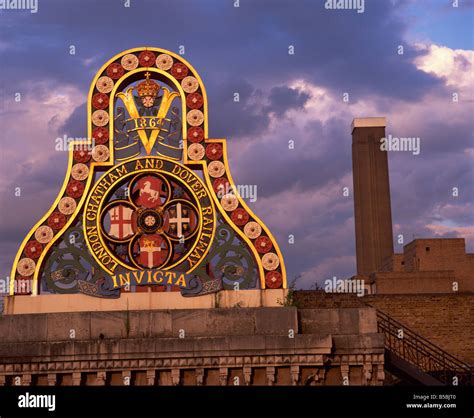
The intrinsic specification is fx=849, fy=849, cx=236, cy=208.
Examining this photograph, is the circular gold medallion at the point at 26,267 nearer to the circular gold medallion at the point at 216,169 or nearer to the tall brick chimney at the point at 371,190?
the circular gold medallion at the point at 216,169

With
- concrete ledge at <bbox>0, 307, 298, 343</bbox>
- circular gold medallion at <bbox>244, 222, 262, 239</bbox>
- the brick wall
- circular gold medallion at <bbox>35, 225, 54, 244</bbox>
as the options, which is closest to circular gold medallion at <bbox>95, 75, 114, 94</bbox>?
circular gold medallion at <bbox>35, 225, 54, 244</bbox>

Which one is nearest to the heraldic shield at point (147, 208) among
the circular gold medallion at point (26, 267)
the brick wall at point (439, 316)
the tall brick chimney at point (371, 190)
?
the circular gold medallion at point (26, 267)

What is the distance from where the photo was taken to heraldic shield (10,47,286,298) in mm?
22781

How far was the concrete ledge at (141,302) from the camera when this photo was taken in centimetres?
2245

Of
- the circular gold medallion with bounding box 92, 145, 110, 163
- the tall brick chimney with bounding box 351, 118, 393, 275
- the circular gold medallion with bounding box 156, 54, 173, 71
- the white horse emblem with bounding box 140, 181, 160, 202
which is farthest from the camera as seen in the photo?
the tall brick chimney with bounding box 351, 118, 393, 275

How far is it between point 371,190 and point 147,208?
10361 centimetres

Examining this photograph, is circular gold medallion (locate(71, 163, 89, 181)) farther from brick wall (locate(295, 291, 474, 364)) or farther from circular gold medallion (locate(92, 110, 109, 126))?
brick wall (locate(295, 291, 474, 364))

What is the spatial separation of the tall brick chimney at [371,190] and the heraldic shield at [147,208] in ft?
330

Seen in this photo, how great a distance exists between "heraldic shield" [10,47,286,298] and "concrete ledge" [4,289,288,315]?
0.64ft

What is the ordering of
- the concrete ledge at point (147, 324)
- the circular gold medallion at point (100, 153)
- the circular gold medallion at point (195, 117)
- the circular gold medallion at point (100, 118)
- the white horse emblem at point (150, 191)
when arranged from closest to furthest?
the concrete ledge at point (147, 324)
the white horse emblem at point (150, 191)
the circular gold medallion at point (100, 153)
the circular gold medallion at point (100, 118)
the circular gold medallion at point (195, 117)

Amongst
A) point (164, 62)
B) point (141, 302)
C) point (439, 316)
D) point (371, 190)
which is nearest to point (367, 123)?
point (371, 190)

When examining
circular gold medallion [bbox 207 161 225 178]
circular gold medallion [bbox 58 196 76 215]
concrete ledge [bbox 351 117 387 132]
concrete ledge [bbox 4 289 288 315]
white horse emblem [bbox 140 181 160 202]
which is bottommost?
concrete ledge [bbox 4 289 288 315]

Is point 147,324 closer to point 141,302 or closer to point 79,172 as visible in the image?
point 141,302

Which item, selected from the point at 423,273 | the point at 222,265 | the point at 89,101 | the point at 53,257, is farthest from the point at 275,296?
the point at 423,273
